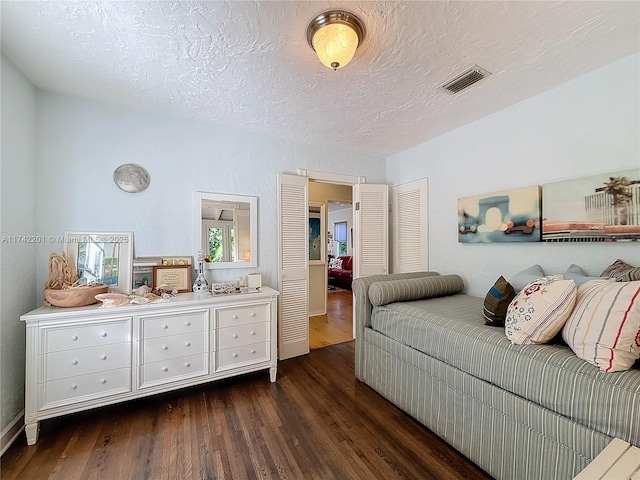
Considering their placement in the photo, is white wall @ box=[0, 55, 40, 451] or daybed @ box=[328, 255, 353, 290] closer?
white wall @ box=[0, 55, 40, 451]

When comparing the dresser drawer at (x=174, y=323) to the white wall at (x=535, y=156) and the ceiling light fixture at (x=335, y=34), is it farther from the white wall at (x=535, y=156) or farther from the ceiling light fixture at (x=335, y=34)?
the white wall at (x=535, y=156)

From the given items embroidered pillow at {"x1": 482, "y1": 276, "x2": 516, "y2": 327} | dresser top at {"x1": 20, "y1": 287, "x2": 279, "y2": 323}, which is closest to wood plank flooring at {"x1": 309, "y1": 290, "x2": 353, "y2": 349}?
dresser top at {"x1": 20, "y1": 287, "x2": 279, "y2": 323}

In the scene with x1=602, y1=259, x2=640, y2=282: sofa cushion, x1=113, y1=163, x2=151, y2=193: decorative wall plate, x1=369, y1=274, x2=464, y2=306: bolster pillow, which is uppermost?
x1=113, y1=163, x2=151, y2=193: decorative wall plate

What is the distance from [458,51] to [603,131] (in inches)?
46.3

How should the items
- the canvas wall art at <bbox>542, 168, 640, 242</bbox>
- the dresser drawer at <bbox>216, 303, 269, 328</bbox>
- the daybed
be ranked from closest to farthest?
the canvas wall art at <bbox>542, 168, 640, 242</bbox> < the dresser drawer at <bbox>216, 303, 269, 328</bbox> < the daybed

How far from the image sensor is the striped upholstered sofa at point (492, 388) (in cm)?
109

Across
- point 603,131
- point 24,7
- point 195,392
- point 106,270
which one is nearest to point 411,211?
point 603,131

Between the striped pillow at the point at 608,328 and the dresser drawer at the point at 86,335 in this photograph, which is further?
the dresser drawer at the point at 86,335

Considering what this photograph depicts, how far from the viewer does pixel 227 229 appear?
107 inches

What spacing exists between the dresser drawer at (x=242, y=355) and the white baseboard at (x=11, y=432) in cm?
122

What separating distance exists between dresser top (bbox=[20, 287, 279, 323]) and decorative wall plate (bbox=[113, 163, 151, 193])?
3.25ft

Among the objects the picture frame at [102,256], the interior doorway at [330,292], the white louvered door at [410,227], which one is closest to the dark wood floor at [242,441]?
the picture frame at [102,256]

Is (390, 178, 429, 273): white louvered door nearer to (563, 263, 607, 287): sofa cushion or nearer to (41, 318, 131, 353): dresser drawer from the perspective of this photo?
(563, 263, 607, 287): sofa cushion

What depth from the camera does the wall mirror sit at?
8.59 ft
